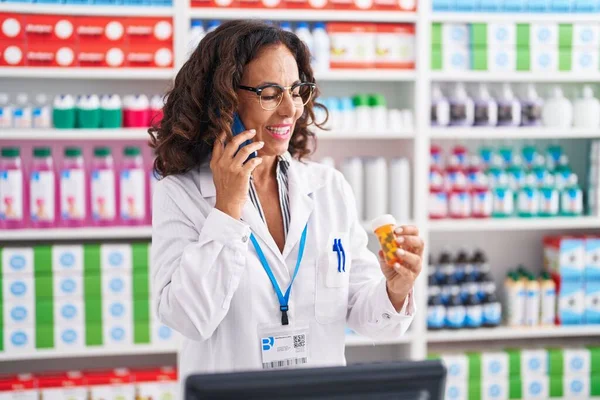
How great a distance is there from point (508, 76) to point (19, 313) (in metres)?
2.68

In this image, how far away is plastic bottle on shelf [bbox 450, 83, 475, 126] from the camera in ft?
12.2

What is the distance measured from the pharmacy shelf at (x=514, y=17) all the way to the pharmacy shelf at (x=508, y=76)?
266mm

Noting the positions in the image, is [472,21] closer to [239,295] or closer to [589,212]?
[589,212]

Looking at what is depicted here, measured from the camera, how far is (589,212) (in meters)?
3.94

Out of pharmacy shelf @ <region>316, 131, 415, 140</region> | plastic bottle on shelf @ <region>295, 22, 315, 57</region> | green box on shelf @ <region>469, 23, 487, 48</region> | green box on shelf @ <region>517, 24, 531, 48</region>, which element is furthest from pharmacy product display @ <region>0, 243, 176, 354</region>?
green box on shelf @ <region>517, 24, 531, 48</region>

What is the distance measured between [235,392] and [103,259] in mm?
2661

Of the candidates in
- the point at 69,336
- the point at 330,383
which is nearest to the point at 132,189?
the point at 69,336

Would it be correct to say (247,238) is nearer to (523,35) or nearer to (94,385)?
(94,385)

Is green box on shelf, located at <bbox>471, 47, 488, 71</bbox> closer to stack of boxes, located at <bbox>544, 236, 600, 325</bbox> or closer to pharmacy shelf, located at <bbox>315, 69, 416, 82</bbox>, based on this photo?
pharmacy shelf, located at <bbox>315, 69, 416, 82</bbox>

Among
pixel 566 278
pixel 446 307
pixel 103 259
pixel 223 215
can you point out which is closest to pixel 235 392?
pixel 223 215

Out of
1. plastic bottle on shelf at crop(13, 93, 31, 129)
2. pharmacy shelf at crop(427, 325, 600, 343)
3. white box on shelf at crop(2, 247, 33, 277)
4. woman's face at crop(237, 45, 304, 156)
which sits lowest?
pharmacy shelf at crop(427, 325, 600, 343)

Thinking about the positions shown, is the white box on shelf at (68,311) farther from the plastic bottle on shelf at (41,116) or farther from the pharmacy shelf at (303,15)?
the pharmacy shelf at (303,15)

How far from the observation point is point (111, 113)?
3.44 meters

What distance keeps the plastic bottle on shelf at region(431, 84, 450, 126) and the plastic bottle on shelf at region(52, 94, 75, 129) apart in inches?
70.5
